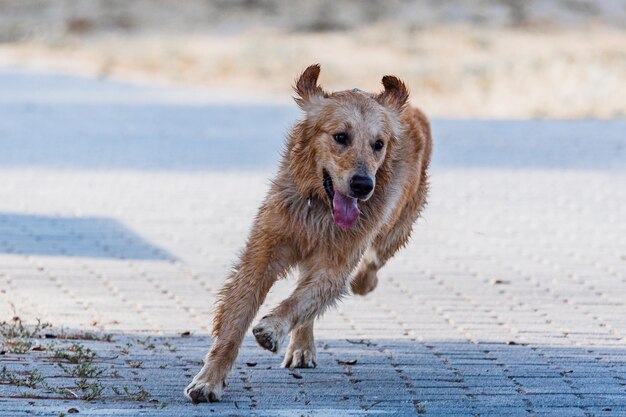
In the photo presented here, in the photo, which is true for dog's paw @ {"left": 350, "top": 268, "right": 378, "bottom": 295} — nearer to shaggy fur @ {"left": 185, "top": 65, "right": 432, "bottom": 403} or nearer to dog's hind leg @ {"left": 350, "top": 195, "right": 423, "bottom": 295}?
dog's hind leg @ {"left": 350, "top": 195, "right": 423, "bottom": 295}

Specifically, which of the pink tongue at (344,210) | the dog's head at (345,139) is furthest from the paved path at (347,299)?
the dog's head at (345,139)

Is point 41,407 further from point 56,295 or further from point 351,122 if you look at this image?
point 56,295

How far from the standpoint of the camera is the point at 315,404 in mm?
6012

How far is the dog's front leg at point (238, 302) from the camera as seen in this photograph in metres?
6.09

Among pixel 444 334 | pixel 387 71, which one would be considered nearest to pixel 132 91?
pixel 387 71

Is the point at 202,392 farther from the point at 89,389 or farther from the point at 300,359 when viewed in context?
the point at 300,359

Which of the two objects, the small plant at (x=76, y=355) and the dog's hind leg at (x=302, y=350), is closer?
the small plant at (x=76, y=355)

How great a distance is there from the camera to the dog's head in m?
6.49

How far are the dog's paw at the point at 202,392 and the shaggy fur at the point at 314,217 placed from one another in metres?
0.03

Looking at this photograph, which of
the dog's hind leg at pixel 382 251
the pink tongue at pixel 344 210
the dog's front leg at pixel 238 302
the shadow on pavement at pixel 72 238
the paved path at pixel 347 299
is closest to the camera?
the dog's front leg at pixel 238 302

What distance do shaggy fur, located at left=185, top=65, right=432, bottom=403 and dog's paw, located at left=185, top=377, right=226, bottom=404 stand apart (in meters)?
0.03

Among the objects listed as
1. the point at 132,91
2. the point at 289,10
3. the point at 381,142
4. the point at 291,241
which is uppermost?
the point at 381,142

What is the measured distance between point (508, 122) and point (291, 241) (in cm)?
1478

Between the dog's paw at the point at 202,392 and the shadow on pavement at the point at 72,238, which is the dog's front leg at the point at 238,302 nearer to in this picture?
the dog's paw at the point at 202,392
